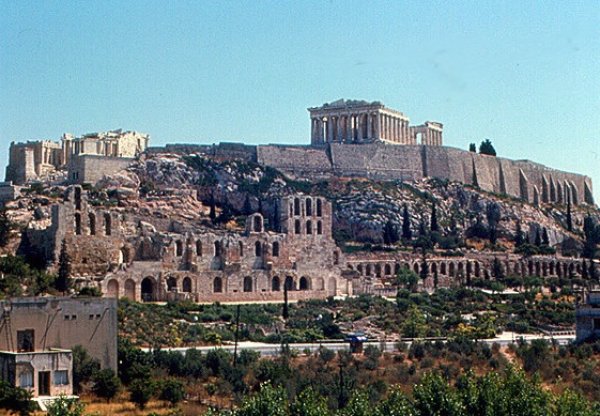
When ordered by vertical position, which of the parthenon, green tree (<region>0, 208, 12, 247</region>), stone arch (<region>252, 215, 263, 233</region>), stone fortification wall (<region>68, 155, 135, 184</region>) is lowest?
green tree (<region>0, 208, 12, 247</region>)

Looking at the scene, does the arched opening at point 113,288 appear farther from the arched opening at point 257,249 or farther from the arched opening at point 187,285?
the arched opening at point 257,249

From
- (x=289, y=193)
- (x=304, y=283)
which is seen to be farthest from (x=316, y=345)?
(x=289, y=193)

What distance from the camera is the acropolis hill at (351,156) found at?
9169cm

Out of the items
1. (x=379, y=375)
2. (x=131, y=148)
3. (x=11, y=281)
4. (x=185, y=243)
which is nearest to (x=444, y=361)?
(x=379, y=375)

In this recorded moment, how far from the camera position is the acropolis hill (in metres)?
91.7

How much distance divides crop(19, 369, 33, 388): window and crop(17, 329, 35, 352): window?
184 cm

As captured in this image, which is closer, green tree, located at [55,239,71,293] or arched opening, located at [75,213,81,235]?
green tree, located at [55,239,71,293]

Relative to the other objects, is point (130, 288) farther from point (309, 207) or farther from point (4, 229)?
point (309, 207)

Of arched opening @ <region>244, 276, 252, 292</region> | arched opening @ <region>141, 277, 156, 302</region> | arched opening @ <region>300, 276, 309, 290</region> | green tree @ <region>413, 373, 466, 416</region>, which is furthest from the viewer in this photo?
arched opening @ <region>300, 276, 309, 290</region>

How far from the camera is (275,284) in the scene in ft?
245

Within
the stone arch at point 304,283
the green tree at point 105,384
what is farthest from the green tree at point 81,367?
the stone arch at point 304,283

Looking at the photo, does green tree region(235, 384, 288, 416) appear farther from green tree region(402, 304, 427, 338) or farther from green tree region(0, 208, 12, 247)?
green tree region(0, 208, 12, 247)

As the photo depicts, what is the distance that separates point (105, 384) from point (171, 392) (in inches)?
90.2

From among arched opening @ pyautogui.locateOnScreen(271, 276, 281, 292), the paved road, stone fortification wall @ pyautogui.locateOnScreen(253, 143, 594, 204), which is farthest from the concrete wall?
stone fortification wall @ pyautogui.locateOnScreen(253, 143, 594, 204)
